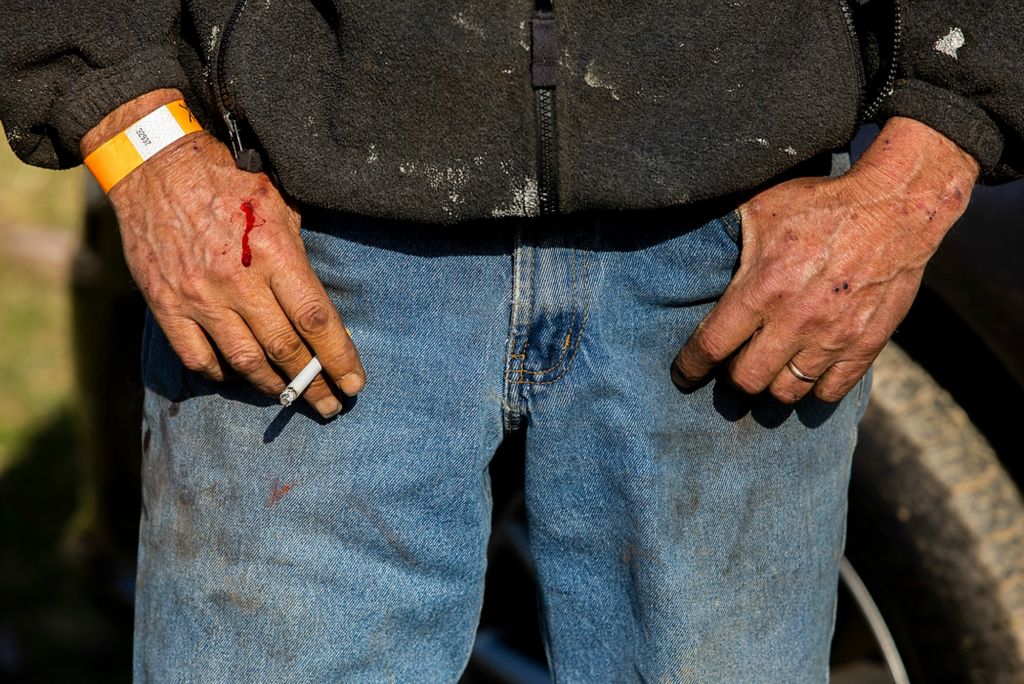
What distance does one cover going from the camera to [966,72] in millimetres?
1209

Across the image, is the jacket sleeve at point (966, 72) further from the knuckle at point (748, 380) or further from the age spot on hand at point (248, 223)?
the age spot on hand at point (248, 223)

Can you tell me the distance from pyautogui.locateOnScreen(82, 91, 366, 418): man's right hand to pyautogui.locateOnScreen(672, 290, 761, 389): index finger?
1.23 ft

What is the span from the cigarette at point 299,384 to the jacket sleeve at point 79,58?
327 millimetres

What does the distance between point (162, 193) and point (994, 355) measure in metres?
1.15

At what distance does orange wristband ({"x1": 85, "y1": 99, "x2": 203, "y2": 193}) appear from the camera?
120 cm

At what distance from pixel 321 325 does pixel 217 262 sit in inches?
4.9

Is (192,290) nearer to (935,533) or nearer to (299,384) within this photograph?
(299,384)

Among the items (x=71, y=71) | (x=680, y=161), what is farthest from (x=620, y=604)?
(x=71, y=71)

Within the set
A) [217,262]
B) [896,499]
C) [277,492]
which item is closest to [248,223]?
[217,262]

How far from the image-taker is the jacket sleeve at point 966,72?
120 centimetres

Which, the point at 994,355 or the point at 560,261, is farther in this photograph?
the point at 994,355

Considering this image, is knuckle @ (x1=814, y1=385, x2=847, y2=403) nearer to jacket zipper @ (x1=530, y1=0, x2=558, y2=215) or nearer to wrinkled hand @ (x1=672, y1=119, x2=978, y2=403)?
wrinkled hand @ (x1=672, y1=119, x2=978, y2=403)

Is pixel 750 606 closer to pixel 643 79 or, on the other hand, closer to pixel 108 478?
pixel 643 79

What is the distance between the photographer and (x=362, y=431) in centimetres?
128
